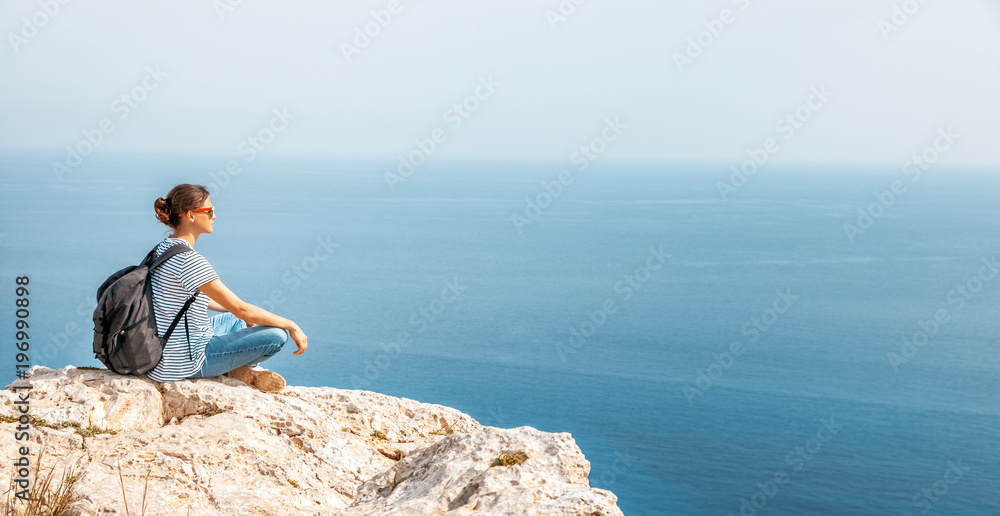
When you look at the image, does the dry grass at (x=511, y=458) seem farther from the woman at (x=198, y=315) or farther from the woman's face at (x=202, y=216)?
the woman's face at (x=202, y=216)

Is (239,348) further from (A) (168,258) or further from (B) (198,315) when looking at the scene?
(A) (168,258)

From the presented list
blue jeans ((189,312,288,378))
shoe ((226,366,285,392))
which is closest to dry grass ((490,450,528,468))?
blue jeans ((189,312,288,378))

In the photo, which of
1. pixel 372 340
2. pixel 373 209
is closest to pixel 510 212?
pixel 373 209

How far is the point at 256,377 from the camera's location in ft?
20.7

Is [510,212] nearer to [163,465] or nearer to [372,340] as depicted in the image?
[372,340]

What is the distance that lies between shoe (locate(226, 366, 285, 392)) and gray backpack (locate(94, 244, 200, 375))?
70 centimetres

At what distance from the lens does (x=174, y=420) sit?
565 cm

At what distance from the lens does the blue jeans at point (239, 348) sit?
596 cm

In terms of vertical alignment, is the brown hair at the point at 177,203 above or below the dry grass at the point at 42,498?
above

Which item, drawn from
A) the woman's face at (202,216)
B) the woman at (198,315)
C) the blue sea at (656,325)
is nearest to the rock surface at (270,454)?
the woman at (198,315)

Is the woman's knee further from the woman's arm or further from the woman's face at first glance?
the woman's face

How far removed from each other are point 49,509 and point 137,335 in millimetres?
1648

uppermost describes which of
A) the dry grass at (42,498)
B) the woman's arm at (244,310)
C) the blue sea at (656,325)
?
the blue sea at (656,325)

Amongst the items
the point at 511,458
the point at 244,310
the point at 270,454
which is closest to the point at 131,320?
the point at 244,310
